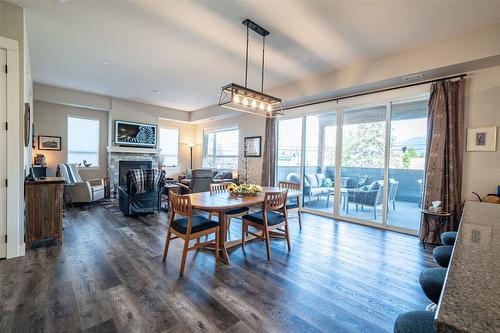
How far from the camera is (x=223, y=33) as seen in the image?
3.20 m

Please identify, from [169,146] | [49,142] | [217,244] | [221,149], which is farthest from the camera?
[169,146]

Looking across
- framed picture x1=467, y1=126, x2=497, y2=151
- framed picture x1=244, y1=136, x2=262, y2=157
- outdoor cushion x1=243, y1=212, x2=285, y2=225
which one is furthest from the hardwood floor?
framed picture x1=244, y1=136, x2=262, y2=157

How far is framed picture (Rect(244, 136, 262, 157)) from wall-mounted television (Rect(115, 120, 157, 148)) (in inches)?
127

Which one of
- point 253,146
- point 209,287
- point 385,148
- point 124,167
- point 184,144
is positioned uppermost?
point 184,144

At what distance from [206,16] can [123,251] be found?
3.20 metres

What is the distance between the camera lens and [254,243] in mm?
3582

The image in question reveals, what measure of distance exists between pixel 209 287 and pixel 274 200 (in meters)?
1.34

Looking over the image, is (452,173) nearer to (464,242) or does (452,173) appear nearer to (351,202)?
(351,202)

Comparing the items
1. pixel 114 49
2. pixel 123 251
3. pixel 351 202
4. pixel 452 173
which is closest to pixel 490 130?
pixel 452 173

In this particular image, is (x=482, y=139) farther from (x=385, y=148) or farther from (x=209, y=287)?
(x=209, y=287)

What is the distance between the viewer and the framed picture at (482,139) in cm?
327

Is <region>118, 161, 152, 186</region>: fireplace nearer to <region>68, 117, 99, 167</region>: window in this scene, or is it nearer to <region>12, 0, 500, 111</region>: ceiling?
<region>68, 117, 99, 167</region>: window

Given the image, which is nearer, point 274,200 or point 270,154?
point 274,200

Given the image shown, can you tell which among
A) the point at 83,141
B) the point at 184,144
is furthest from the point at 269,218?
the point at 184,144
